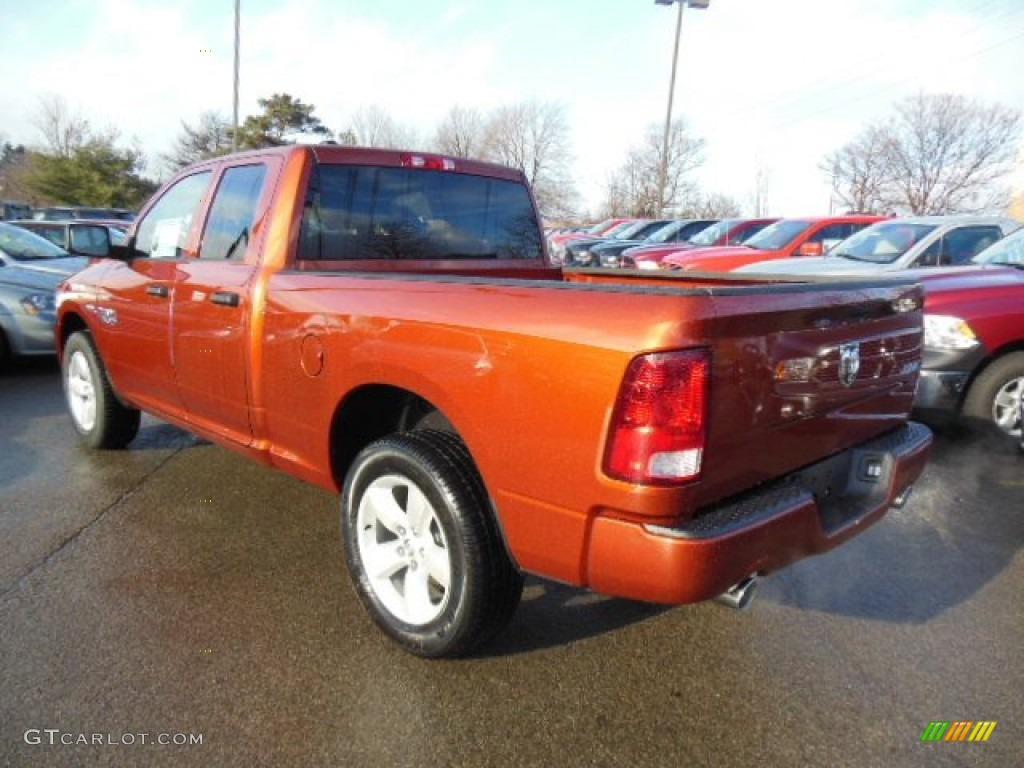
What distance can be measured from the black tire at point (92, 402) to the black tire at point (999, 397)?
554 centimetres

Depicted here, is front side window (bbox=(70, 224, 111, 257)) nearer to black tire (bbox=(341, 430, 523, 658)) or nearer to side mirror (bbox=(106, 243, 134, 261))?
side mirror (bbox=(106, 243, 134, 261))

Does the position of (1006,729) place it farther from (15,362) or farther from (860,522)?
(15,362)

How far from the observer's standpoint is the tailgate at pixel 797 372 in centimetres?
192

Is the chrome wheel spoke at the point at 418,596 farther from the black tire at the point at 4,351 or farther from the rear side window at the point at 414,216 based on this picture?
the black tire at the point at 4,351

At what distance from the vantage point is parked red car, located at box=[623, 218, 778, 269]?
14.4m

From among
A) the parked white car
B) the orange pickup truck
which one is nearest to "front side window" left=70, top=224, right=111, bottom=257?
the orange pickup truck

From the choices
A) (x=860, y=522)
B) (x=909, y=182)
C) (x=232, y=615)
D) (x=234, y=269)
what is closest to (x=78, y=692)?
(x=232, y=615)

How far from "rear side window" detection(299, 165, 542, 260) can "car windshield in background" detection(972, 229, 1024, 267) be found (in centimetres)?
414

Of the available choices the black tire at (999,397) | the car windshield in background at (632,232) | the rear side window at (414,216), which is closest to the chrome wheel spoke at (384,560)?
the rear side window at (414,216)

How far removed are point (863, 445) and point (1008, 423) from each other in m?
2.99

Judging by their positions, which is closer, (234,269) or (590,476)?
(590,476)

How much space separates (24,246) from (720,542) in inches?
357

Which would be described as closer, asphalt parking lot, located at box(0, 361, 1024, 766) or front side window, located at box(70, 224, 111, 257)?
asphalt parking lot, located at box(0, 361, 1024, 766)

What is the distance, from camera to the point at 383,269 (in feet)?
11.1
